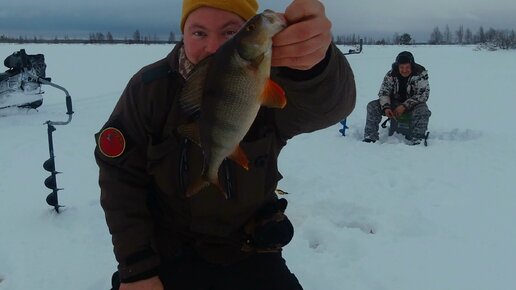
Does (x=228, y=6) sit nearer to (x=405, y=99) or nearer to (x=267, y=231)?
(x=267, y=231)

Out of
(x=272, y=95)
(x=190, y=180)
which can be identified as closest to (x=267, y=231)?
(x=190, y=180)

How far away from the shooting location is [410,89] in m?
7.90

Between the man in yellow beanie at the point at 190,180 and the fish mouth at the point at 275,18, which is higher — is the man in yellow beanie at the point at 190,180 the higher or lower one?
the lower one

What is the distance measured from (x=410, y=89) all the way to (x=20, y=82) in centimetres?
734

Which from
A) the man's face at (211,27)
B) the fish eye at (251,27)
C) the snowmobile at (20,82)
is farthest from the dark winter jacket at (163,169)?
the snowmobile at (20,82)

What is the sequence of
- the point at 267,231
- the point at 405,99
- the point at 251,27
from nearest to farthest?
the point at 251,27 → the point at 267,231 → the point at 405,99

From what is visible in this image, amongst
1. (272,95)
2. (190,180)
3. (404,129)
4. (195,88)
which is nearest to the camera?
(272,95)

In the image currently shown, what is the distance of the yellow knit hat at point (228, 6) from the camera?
6.70 feet

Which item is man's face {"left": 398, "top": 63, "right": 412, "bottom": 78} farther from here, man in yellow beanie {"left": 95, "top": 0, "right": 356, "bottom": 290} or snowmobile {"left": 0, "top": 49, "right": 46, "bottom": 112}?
snowmobile {"left": 0, "top": 49, "right": 46, "bottom": 112}

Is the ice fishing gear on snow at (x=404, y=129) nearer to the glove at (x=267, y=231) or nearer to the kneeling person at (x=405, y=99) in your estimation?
the kneeling person at (x=405, y=99)

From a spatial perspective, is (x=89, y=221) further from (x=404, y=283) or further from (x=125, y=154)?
(x=404, y=283)

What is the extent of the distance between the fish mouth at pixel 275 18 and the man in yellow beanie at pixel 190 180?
0.44 m

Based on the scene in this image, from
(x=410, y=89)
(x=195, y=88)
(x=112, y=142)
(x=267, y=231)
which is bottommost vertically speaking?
(x=410, y=89)

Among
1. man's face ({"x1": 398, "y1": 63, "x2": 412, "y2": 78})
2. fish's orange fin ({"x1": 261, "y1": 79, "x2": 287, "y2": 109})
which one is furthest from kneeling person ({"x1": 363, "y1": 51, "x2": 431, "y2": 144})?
fish's orange fin ({"x1": 261, "y1": 79, "x2": 287, "y2": 109})
